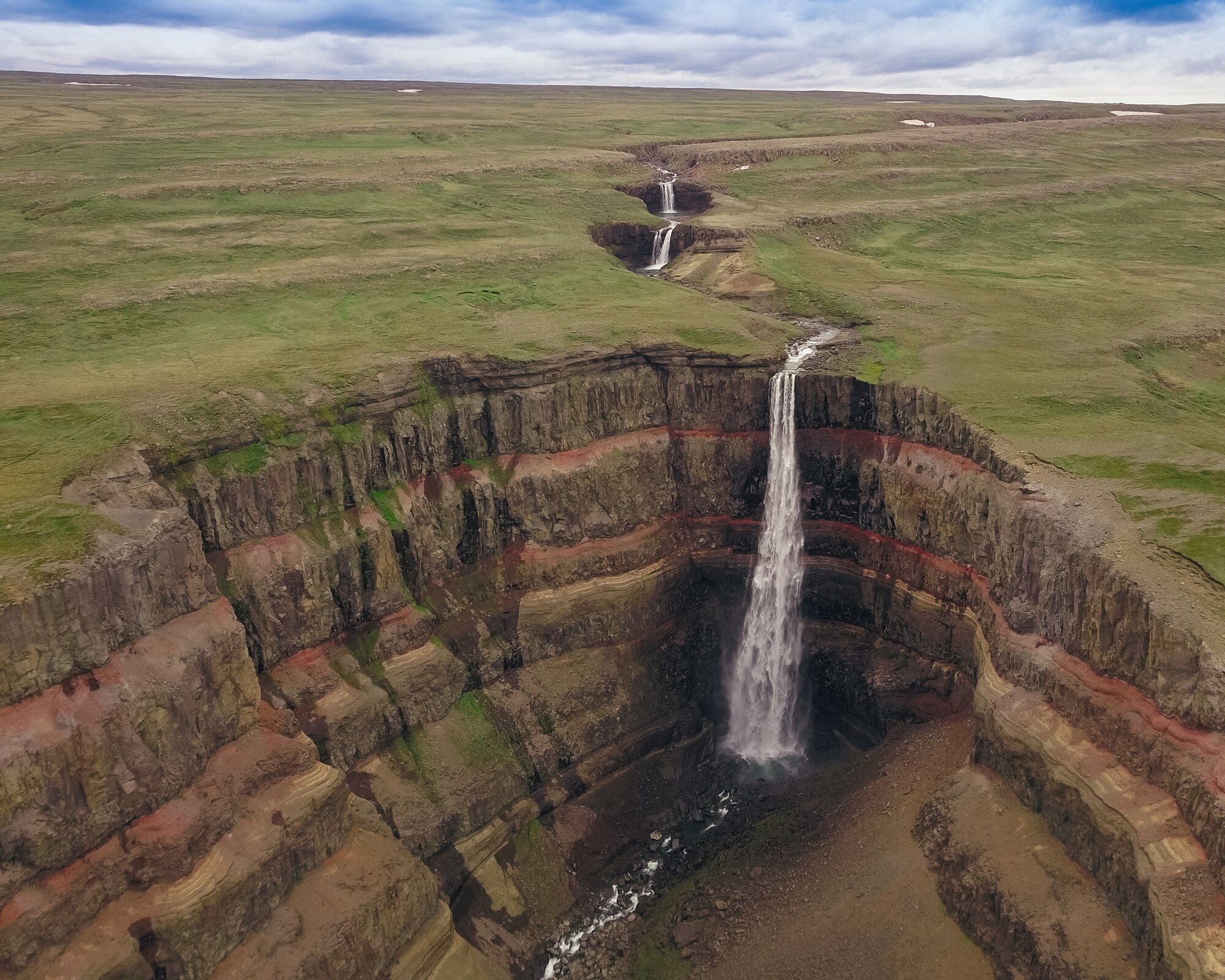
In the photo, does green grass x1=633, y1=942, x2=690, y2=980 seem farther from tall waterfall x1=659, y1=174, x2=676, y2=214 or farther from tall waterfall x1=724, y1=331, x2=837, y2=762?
tall waterfall x1=659, y1=174, x2=676, y2=214

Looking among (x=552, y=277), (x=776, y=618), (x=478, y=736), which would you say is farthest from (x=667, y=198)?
(x=478, y=736)

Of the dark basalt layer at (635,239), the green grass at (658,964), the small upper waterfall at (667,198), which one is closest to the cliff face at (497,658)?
the green grass at (658,964)

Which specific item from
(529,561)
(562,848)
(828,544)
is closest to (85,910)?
(562,848)

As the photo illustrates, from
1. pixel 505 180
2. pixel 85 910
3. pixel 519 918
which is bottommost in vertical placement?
pixel 519 918

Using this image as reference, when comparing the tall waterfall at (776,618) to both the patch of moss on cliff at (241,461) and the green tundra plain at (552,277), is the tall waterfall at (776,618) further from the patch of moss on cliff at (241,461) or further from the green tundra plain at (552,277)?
the patch of moss on cliff at (241,461)

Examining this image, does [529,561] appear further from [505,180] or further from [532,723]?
[505,180]

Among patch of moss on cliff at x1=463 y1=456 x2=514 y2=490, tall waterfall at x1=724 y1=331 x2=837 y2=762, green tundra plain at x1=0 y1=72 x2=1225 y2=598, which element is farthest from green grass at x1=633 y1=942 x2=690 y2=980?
green tundra plain at x1=0 y1=72 x2=1225 y2=598

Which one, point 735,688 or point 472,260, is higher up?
point 472,260

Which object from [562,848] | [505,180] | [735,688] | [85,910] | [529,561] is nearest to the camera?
[85,910]
